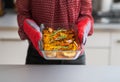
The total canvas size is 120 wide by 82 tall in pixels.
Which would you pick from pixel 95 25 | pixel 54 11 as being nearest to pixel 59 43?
pixel 54 11

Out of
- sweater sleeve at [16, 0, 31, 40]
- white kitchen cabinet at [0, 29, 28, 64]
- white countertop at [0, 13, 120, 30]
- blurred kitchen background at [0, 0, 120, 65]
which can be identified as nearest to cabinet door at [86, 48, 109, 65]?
blurred kitchen background at [0, 0, 120, 65]

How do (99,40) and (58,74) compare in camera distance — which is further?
(99,40)

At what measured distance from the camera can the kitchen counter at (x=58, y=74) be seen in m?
0.99

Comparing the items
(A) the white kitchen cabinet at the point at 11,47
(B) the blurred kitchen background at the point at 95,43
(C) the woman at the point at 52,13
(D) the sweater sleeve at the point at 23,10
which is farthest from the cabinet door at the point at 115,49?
(D) the sweater sleeve at the point at 23,10

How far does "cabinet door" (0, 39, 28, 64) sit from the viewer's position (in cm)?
195

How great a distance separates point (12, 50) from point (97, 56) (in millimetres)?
577

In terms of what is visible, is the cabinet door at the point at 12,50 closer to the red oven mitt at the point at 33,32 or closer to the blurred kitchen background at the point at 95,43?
the blurred kitchen background at the point at 95,43

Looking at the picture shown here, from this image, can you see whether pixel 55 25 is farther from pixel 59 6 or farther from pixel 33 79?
pixel 33 79

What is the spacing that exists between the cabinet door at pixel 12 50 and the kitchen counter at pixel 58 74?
2.87 ft

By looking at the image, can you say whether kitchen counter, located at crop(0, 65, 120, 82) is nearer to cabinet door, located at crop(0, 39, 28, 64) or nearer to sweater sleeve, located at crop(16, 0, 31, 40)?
sweater sleeve, located at crop(16, 0, 31, 40)

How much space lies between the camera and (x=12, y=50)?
1.98 metres

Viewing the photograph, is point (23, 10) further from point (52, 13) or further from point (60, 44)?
point (60, 44)

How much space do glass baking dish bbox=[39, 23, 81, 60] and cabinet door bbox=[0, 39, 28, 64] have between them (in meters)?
0.86

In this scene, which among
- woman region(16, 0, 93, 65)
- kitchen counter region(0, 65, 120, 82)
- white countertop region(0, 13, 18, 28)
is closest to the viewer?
kitchen counter region(0, 65, 120, 82)
